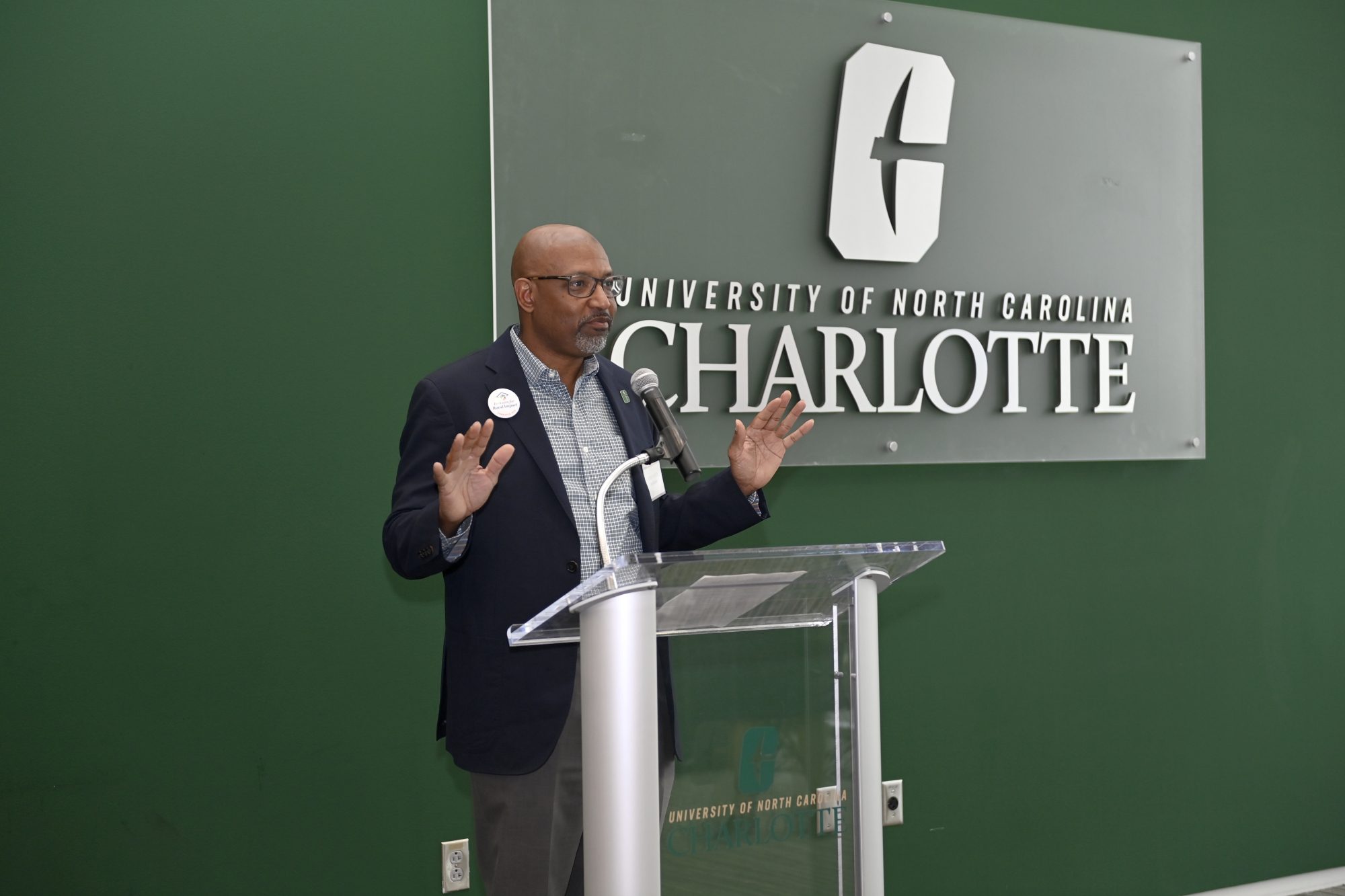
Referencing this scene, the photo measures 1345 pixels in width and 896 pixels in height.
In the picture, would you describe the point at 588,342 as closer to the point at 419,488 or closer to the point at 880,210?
the point at 419,488

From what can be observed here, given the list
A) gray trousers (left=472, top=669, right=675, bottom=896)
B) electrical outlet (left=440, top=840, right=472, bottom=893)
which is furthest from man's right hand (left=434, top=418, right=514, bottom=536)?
electrical outlet (left=440, top=840, right=472, bottom=893)

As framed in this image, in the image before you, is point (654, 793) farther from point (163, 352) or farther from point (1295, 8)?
point (1295, 8)

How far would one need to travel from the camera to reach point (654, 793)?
139cm

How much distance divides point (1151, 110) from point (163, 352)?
9.33 ft

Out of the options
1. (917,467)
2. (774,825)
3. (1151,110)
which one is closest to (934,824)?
(917,467)

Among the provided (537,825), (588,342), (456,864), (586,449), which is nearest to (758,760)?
(537,825)

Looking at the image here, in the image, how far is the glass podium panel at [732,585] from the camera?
1.36m

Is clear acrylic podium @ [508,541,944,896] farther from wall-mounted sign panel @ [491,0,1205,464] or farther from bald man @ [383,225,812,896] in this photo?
wall-mounted sign panel @ [491,0,1205,464]

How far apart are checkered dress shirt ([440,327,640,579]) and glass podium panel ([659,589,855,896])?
1.76 feet

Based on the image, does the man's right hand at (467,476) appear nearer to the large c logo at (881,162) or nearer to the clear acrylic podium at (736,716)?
the clear acrylic podium at (736,716)

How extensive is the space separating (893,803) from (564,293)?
170 centimetres

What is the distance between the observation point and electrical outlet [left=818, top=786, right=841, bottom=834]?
1.48 m

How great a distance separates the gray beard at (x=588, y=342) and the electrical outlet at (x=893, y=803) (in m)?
1.42

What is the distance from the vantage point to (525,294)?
212cm
